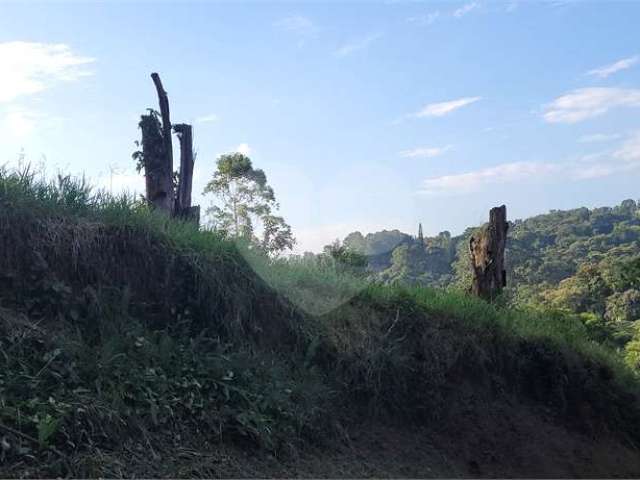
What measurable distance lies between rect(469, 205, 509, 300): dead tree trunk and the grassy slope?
96 cm

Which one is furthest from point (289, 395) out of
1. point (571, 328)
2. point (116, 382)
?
point (571, 328)

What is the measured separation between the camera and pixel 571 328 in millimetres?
10344

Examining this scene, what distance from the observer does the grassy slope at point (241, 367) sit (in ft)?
16.3

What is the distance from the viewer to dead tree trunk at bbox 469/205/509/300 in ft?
34.3

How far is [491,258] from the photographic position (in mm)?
10555

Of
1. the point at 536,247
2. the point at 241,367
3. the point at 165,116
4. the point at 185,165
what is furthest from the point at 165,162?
the point at 536,247

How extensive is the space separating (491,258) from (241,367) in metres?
5.49

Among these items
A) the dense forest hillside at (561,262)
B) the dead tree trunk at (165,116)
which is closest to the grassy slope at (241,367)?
the dense forest hillside at (561,262)

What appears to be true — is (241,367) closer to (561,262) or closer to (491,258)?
(491,258)

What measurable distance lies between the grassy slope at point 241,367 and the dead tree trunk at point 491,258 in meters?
0.96

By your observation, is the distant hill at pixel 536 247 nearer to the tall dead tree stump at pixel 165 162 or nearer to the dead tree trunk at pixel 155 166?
the tall dead tree stump at pixel 165 162

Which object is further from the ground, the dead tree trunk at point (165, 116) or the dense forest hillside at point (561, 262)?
the dead tree trunk at point (165, 116)

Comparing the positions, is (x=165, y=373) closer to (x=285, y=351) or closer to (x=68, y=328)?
(x=68, y=328)

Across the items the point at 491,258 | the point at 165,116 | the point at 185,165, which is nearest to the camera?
the point at 165,116
